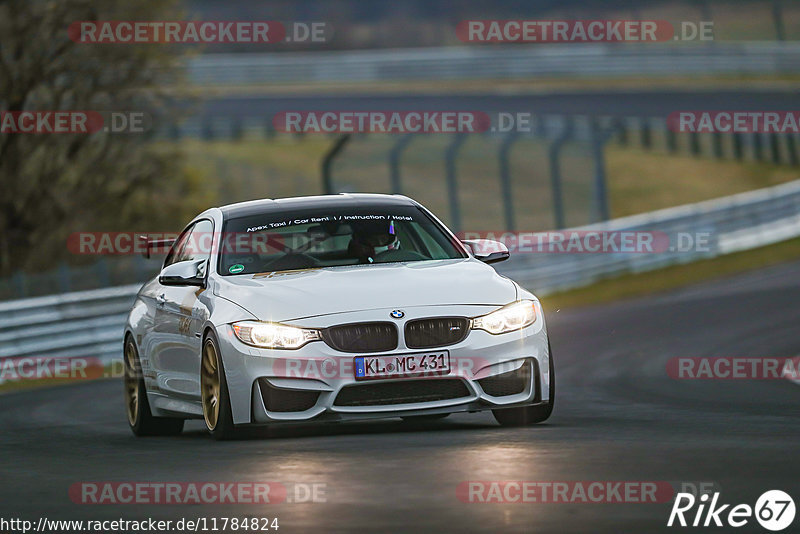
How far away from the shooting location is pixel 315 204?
36.2ft

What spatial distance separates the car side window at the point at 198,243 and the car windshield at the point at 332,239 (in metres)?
0.21

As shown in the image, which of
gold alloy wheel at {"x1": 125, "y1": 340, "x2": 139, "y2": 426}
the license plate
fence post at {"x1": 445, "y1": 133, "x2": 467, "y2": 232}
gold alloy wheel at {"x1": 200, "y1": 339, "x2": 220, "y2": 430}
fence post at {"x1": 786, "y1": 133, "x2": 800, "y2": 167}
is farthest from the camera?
fence post at {"x1": 786, "y1": 133, "x2": 800, "y2": 167}

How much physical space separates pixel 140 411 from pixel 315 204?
186 cm

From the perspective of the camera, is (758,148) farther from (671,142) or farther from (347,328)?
(347,328)

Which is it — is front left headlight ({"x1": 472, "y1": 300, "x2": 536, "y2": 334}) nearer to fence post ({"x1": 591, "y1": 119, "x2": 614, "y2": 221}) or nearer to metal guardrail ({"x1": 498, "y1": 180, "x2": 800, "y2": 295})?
metal guardrail ({"x1": 498, "y1": 180, "x2": 800, "y2": 295})

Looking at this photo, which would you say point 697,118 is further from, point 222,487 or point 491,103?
point 222,487

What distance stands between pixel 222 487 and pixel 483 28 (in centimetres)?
4516

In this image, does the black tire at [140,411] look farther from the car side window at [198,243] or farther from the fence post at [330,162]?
the fence post at [330,162]

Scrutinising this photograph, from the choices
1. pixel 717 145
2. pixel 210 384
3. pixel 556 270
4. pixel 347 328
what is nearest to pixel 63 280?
pixel 556 270

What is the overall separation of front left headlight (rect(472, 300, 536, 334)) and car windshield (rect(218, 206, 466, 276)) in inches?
37.7

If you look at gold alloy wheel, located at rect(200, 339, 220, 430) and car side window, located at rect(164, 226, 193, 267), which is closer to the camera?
gold alloy wheel, located at rect(200, 339, 220, 430)

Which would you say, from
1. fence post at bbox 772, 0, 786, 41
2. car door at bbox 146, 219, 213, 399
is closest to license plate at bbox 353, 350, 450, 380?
car door at bbox 146, 219, 213, 399

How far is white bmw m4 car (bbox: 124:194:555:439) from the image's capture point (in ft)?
31.0

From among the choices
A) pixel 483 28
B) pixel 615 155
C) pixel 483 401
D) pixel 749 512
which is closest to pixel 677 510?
pixel 749 512
